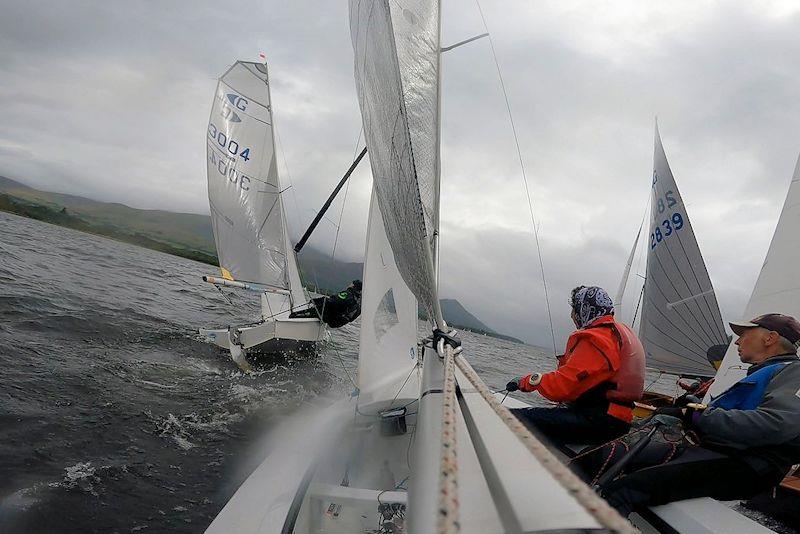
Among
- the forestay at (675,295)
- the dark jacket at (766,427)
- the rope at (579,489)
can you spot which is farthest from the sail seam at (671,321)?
the rope at (579,489)

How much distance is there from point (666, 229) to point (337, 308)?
7.69 metres

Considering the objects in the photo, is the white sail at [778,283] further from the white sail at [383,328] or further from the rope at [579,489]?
the rope at [579,489]

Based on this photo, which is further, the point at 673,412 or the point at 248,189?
the point at 248,189

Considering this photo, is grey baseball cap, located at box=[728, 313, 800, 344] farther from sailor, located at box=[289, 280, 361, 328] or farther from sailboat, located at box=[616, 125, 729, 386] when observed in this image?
sailor, located at box=[289, 280, 361, 328]

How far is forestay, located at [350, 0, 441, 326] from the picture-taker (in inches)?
86.7

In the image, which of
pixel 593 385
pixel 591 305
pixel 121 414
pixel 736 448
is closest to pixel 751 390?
pixel 736 448

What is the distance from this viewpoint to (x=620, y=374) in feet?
8.41

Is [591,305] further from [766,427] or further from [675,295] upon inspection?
[675,295]

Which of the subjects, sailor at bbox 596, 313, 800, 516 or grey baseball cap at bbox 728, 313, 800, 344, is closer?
sailor at bbox 596, 313, 800, 516

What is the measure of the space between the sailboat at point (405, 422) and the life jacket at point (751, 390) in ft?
4.69

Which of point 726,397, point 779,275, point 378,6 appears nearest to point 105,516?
point 378,6

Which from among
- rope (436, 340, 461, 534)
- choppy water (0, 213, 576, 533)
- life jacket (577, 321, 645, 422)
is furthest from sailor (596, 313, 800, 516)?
choppy water (0, 213, 576, 533)

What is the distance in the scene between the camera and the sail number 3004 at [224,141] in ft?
35.4

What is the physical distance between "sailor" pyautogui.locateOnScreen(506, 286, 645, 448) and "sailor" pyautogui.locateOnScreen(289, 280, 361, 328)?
704 centimetres
